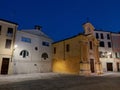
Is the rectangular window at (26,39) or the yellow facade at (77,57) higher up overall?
the rectangular window at (26,39)

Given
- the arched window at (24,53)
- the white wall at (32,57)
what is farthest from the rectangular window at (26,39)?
the arched window at (24,53)

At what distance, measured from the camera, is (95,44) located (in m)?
23.0

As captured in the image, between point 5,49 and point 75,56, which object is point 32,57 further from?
point 75,56

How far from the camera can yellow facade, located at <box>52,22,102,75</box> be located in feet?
62.3

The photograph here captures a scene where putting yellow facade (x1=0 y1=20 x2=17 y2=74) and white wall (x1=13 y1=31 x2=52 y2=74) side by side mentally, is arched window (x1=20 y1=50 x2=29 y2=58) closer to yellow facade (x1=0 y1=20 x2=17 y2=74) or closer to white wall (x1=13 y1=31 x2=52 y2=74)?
white wall (x1=13 y1=31 x2=52 y2=74)

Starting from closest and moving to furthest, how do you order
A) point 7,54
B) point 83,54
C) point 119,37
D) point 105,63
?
point 7,54, point 83,54, point 105,63, point 119,37

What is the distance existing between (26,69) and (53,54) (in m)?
7.73

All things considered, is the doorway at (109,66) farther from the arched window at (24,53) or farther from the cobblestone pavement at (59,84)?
the arched window at (24,53)

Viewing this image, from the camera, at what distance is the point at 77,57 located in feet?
64.8

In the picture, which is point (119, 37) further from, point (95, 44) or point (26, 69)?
point (26, 69)

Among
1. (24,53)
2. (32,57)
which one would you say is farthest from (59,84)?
(32,57)

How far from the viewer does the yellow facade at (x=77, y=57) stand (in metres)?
19.0

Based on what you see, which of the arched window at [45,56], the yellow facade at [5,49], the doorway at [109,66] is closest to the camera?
the yellow facade at [5,49]

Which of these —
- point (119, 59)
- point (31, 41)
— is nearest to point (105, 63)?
point (119, 59)
